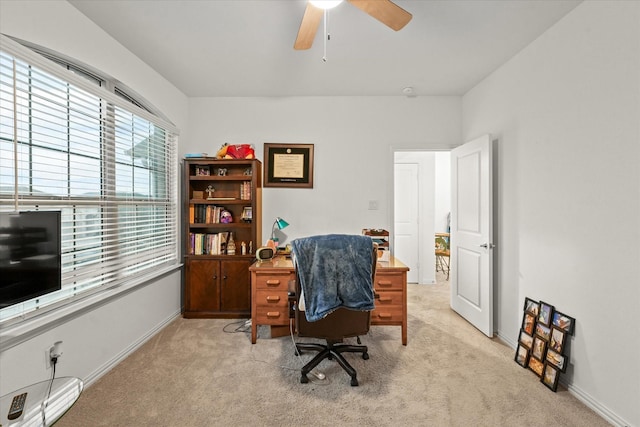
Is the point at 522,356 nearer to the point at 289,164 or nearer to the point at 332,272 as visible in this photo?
the point at 332,272

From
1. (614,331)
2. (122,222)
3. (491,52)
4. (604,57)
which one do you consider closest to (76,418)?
(122,222)

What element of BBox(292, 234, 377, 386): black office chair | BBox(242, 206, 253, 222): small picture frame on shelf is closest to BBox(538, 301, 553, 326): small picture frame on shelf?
BBox(292, 234, 377, 386): black office chair

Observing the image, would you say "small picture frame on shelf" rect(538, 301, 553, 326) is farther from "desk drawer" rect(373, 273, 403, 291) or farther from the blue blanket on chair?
the blue blanket on chair

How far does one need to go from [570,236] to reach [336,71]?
2.36 meters

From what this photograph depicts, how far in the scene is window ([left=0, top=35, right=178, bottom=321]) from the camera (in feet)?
5.33

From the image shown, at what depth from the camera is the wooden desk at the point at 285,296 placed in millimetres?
2707

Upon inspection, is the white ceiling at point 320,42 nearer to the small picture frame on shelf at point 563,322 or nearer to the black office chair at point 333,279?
the black office chair at point 333,279

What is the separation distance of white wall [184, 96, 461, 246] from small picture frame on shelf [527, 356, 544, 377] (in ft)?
6.05

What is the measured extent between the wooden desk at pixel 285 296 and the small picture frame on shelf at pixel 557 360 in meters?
1.03

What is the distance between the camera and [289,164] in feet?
11.8

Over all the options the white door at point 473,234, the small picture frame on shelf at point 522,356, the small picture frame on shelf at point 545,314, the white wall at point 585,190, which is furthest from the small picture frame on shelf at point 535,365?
the white door at point 473,234

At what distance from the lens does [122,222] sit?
8.14ft

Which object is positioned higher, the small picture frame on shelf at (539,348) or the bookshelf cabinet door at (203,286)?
the bookshelf cabinet door at (203,286)

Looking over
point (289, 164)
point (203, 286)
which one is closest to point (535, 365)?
point (289, 164)
